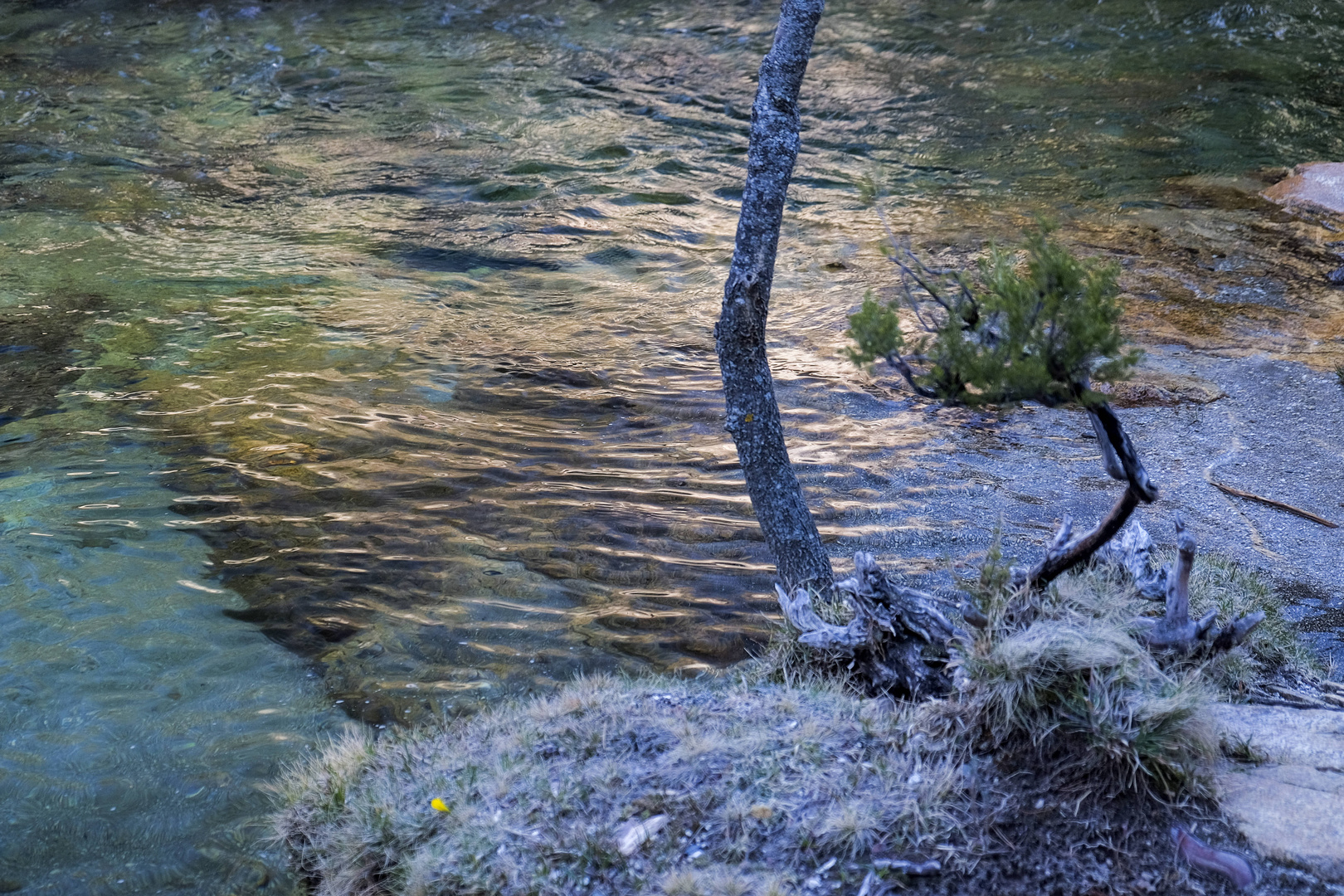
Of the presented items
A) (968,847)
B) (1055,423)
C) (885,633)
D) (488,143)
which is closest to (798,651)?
(885,633)

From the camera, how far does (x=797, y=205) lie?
1107 cm

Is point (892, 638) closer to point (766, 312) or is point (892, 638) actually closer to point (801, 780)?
point (801, 780)

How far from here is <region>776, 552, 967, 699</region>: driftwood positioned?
377cm

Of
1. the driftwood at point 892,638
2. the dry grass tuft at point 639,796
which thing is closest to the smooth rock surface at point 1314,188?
the driftwood at point 892,638

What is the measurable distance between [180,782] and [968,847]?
299 centimetres

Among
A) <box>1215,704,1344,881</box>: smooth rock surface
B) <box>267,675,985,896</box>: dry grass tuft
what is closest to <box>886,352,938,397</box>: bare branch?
<box>267,675,985,896</box>: dry grass tuft

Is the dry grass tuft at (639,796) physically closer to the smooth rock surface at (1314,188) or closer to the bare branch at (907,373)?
the bare branch at (907,373)

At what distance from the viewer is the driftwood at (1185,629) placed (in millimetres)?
3434

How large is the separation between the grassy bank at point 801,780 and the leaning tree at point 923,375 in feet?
0.61

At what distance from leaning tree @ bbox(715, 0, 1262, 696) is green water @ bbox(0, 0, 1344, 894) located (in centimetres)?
51

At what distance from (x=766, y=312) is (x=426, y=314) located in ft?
17.4

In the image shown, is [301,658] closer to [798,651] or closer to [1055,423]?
[798,651]

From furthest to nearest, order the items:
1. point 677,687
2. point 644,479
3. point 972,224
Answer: point 972,224 → point 644,479 → point 677,687

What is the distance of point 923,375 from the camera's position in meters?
3.86
